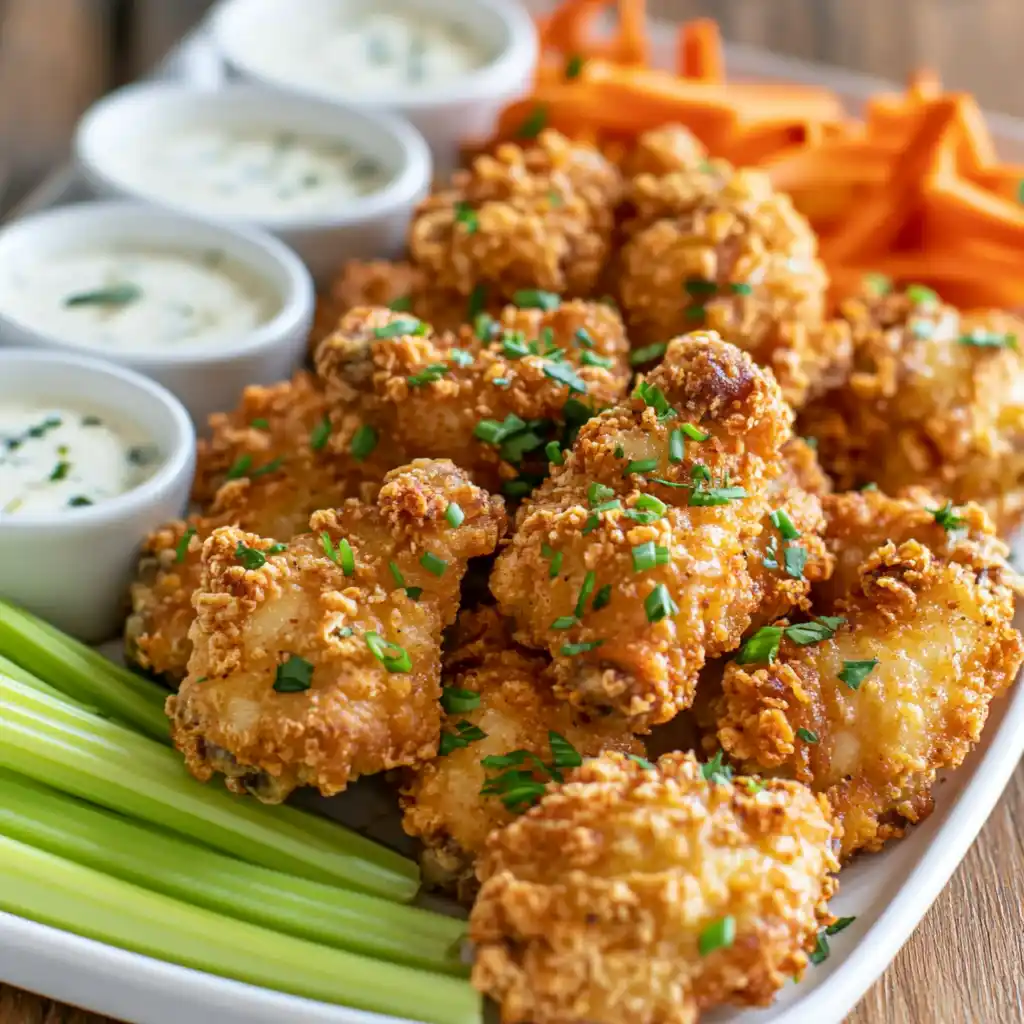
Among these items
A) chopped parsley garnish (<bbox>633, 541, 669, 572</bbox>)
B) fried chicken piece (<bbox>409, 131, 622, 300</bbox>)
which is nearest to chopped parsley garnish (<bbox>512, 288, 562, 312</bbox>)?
fried chicken piece (<bbox>409, 131, 622, 300</bbox>)

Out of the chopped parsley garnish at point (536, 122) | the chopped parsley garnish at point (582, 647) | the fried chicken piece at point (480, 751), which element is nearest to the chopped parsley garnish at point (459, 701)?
the fried chicken piece at point (480, 751)

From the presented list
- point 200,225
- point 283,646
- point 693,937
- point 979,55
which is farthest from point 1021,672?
point 979,55

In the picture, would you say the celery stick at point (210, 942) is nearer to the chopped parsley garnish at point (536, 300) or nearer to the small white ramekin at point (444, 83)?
the chopped parsley garnish at point (536, 300)

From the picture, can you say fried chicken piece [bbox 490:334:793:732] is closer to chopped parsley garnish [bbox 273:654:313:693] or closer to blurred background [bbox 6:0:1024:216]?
chopped parsley garnish [bbox 273:654:313:693]

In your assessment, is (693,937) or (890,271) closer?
(693,937)

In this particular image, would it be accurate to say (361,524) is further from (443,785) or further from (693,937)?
(693,937)
